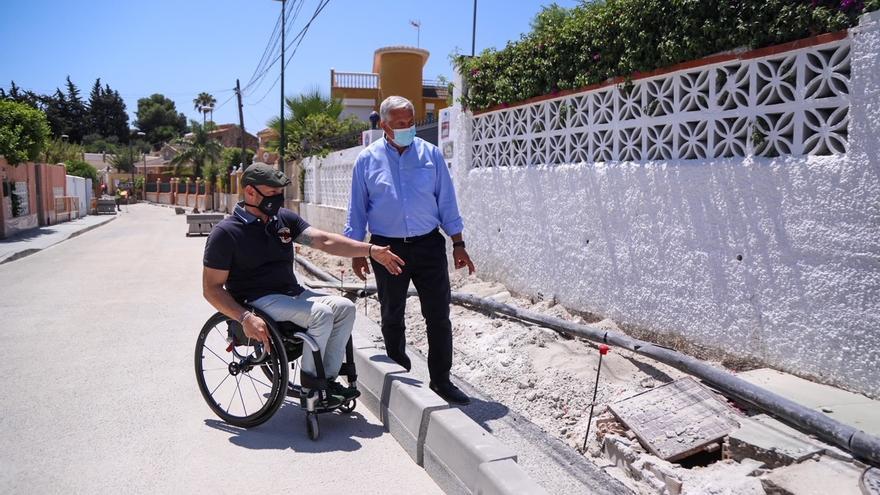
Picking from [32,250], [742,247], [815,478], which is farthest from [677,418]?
[32,250]

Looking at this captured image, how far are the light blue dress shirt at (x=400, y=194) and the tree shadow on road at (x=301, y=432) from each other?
1.18 meters

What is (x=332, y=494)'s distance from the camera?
3.18 metres

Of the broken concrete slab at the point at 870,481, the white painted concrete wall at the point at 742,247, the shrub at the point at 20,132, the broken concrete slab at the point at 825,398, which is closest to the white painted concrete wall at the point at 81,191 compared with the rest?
the shrub at the point at 20,132

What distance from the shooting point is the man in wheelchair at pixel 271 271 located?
152 inches

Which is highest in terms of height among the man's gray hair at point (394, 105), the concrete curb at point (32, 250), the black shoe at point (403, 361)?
the man's gray hair at point (394, 105)

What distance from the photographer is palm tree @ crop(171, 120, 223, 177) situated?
60.6 m

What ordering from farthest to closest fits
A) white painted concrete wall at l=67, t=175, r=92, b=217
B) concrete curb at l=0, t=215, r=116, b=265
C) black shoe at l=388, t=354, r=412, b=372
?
1. white painted concrete wall at l=67, t=175, r=92, b=217
2. concrete curb at l=0, t=215, r=116, b=265
3. black shoe at l=388, t=354, r=412, b=372

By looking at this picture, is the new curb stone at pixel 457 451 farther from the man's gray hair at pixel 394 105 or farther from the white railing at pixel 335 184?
the white railing at pixel 335 184

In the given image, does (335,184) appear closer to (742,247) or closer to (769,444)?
(742,247)

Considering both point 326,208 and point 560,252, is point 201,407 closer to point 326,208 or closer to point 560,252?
point 560,252

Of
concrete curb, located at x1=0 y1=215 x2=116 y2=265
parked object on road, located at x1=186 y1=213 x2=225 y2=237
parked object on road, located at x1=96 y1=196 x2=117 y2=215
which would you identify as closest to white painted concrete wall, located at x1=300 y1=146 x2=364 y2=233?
parked object on road, located at x1=186 y1=213 x2=225 y2=237

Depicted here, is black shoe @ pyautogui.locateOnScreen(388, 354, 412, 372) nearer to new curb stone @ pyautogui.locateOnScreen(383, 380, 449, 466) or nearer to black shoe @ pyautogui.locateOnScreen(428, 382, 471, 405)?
black shoe @ pyautogui.locateOnScreen(428, 382, 471, 405)

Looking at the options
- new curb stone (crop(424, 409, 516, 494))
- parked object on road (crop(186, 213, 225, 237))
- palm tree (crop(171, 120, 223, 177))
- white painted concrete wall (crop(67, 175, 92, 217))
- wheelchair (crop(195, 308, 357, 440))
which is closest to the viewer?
new curb stone (crop(424, 409, 516, 494))

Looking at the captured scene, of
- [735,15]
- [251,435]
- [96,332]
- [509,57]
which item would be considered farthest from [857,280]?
[96,332]
